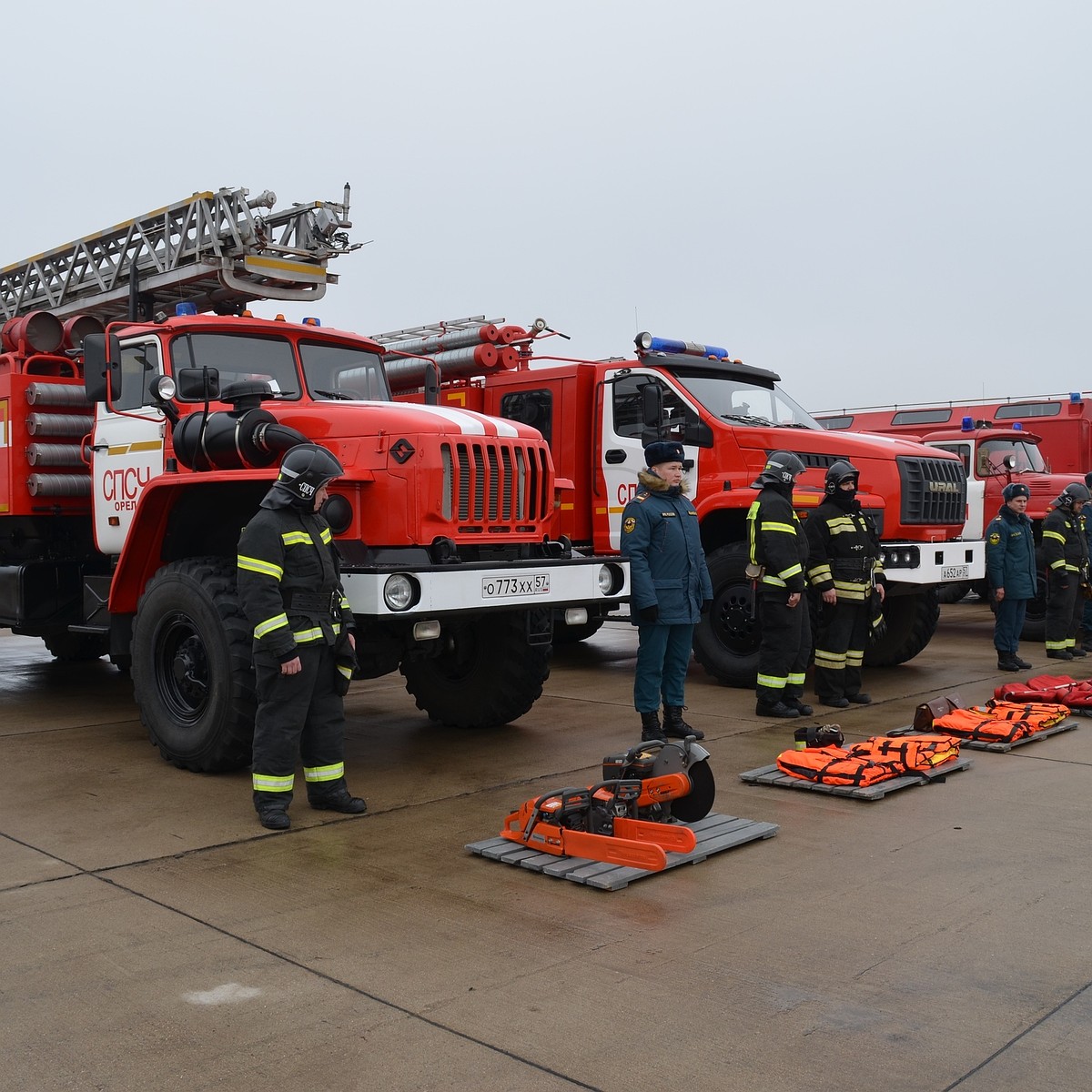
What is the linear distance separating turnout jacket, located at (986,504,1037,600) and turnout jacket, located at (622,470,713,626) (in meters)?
4.21

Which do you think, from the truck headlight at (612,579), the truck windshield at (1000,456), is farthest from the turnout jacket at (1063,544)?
the truck headlight at (612,579)

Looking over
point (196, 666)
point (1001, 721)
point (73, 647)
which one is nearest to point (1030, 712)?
point (1001, 721)

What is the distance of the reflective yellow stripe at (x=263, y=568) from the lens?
16.8 ft

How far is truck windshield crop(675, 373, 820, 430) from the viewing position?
9.62 m

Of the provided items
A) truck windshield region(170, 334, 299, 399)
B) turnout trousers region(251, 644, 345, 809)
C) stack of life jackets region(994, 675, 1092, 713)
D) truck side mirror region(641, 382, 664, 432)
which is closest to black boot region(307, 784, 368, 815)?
A: turnout trousers region(251, 644, 345, 809)

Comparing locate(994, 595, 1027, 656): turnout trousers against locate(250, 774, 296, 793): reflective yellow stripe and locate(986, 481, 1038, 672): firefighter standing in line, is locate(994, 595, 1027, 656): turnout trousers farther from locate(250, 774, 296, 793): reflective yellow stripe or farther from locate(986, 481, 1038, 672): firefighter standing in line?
locate(250, 774, 296, 793): reflective yellow stripe

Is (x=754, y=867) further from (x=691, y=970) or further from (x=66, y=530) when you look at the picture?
(x=66, y=530)

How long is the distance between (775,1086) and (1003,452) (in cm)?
1232

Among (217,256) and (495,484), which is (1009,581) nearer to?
(495,484)

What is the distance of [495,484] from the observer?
630cm

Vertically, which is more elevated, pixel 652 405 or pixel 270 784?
pixel 652 405

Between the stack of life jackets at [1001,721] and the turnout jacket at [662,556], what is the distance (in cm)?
169

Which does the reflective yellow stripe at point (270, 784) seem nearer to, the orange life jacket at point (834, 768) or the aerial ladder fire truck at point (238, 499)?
the aerial ladder fire truck at point (238, 499)

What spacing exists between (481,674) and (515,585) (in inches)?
49.5
